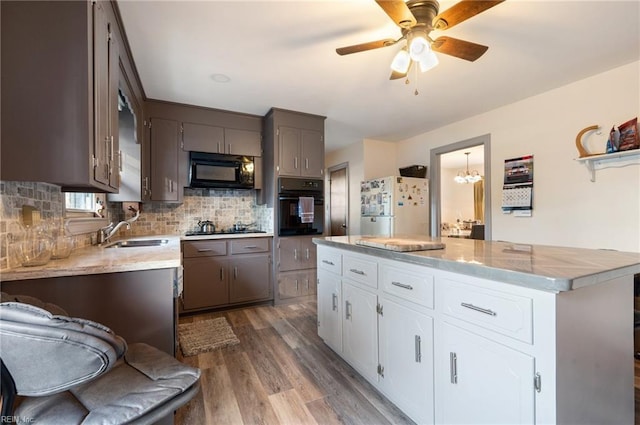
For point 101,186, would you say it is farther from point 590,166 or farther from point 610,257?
point 590,166

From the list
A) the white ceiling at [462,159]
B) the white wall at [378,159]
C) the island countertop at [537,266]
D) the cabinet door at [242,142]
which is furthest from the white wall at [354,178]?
the island countertop at [537,266]

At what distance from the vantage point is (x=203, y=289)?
3.20 meters

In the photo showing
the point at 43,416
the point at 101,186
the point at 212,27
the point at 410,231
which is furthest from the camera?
the point at 410,231

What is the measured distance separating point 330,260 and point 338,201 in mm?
3491

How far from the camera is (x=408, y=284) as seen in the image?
1.50 meters

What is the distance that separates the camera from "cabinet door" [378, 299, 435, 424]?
4.59 feet

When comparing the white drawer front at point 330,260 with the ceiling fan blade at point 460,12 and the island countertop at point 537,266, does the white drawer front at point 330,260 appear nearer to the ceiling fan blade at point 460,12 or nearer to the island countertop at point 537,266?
the island countertop at point 537,266

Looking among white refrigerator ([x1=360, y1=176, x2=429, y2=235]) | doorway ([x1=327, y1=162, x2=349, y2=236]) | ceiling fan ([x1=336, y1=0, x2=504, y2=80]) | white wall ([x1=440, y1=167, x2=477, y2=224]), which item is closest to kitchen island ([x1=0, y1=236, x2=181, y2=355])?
ceiling fan ([x1=336, y1=0, x2=504, y2=80])

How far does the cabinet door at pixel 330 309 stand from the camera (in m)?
2.12

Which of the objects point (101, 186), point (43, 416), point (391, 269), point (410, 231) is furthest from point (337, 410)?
point (410, 231)

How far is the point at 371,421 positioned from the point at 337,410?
7.8 inches

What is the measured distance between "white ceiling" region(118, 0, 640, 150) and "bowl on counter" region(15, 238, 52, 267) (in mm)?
1454

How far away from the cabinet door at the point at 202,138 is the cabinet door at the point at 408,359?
280 centimetres

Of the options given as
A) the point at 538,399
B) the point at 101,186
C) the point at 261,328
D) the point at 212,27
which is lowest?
the point at 261,328
